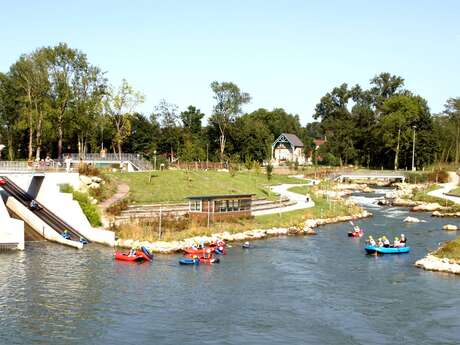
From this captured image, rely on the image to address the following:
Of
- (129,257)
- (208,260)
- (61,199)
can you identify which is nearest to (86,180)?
(61,199)

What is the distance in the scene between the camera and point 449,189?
113875 mm

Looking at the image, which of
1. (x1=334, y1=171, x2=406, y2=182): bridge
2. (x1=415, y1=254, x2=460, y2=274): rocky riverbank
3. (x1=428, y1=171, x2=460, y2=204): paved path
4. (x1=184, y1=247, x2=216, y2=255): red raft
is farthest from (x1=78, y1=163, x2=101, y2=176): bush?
(x1=334, y1=171, x2=406, y2=182): bridge

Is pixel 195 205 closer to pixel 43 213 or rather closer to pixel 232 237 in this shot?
pixel 232 237

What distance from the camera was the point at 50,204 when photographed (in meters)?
65.8

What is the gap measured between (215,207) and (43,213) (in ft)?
61.8

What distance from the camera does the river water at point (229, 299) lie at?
3347 cm

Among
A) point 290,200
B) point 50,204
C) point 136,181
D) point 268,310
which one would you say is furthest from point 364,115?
point 268,310

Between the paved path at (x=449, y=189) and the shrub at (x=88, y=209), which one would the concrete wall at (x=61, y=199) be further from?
the paved path at (x=449, y=189)

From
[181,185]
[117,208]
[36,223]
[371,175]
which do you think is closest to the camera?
[36,223]

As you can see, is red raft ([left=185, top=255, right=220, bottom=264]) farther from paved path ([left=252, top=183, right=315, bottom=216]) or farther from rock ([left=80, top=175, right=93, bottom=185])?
rock ([left=80, top=175, right=93, bottom=185])

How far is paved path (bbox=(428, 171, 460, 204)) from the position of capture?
332 ft

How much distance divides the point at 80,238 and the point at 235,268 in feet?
61.8

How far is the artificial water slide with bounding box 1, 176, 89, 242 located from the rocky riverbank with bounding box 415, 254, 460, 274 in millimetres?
32208

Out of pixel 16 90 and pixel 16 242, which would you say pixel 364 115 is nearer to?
pixel 16 90
